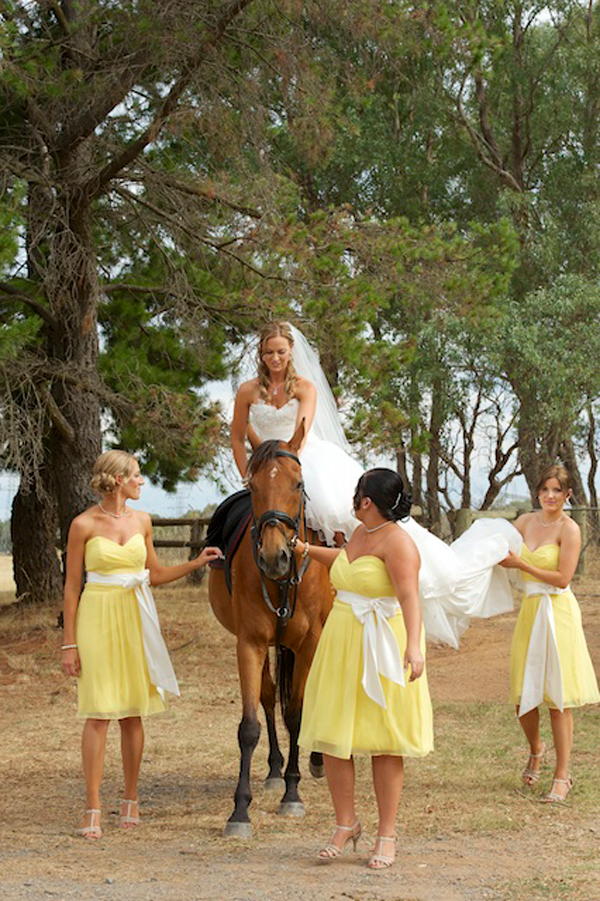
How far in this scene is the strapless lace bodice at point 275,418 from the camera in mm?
6797

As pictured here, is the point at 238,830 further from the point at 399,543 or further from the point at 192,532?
the point at 192,532

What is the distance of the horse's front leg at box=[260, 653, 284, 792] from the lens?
279 inches

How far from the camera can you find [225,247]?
14.5 m

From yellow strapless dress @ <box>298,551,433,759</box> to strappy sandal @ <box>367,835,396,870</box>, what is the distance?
38 cm

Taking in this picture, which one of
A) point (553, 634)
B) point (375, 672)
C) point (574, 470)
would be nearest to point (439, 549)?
point (553, 634)

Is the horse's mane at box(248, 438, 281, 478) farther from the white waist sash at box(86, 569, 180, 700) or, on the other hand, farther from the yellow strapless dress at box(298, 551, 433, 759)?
the white waist sash at box(86, 569, 180, 700)

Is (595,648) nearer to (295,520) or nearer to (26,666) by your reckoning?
(26,666)

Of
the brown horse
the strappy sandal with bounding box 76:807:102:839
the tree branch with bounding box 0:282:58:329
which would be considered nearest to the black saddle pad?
the brown horse

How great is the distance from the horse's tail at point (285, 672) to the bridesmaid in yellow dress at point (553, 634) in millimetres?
1290

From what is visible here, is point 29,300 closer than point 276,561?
No

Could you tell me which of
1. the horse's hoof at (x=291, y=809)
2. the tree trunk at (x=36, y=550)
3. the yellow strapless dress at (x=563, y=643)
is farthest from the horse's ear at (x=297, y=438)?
the tree trunk at (x=36, y=550)

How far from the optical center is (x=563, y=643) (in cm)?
666

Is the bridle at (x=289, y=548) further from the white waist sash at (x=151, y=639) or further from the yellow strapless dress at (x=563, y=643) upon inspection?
the yellow strapless dress at (x=563, y=643)

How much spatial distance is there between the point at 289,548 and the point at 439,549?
4.54ft
